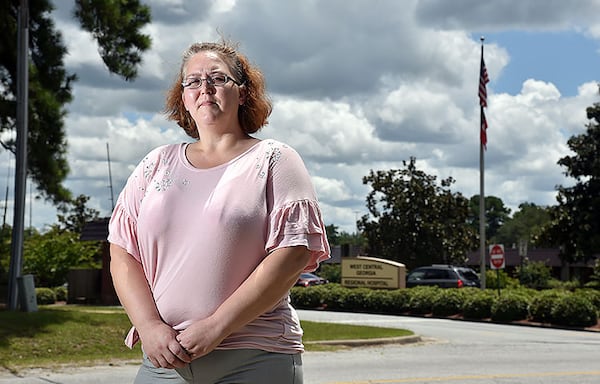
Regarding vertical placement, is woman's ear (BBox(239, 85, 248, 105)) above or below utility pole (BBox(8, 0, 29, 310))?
below

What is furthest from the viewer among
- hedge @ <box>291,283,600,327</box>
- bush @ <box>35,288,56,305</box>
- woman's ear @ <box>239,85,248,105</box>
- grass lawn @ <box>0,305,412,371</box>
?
bush @ <box>35,288,56,305</box>

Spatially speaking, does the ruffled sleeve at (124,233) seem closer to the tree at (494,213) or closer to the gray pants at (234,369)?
the gray pants at (234,369)

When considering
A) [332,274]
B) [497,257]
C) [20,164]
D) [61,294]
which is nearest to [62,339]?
[20,164]

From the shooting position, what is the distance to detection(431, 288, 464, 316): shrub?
98.4 feet

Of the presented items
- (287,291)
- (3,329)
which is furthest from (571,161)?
(287,291)

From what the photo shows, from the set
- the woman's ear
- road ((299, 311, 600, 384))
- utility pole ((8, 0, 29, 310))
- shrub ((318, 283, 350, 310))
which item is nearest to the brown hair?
the woman's ear

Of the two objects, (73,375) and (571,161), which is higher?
(571,161)

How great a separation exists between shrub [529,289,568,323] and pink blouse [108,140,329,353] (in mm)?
25061

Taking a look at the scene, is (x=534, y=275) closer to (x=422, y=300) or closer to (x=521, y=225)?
(x=422, y=300)

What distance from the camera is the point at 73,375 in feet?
39.2

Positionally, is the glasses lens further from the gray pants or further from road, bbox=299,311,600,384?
road, bbox=299,311,600,384

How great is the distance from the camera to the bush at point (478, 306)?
28.8 meters

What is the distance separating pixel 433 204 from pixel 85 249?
20.0 metres

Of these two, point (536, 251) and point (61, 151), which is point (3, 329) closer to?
point (61, 151)
